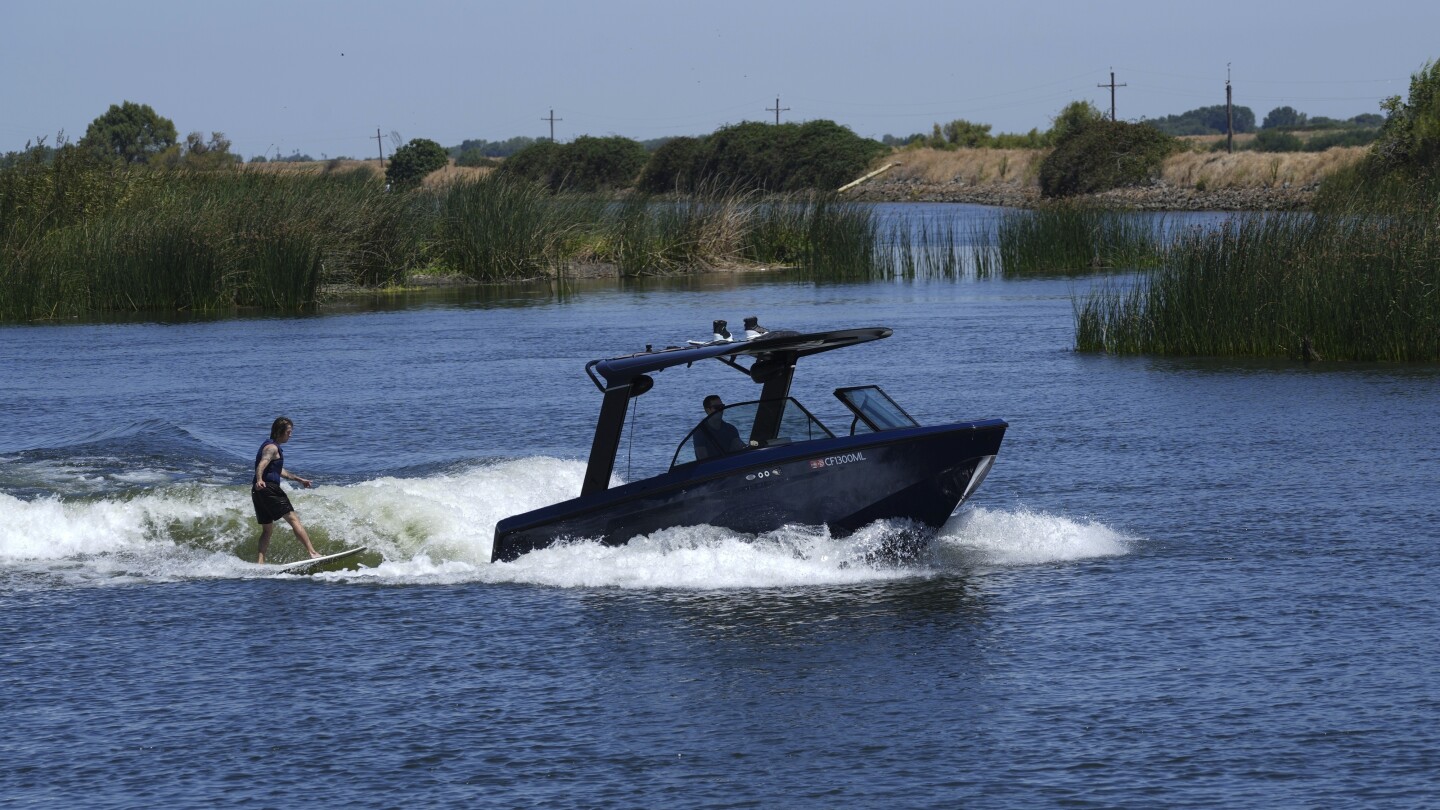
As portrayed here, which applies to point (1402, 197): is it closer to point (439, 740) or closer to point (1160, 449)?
point (1160, 449)

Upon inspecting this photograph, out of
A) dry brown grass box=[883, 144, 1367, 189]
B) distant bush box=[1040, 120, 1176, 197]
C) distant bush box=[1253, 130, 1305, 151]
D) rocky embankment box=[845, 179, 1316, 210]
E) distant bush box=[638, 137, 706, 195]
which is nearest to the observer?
rocky embankment box=[845, 179, 1316, 210]

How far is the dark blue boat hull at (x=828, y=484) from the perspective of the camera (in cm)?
1337

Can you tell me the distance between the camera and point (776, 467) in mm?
13414

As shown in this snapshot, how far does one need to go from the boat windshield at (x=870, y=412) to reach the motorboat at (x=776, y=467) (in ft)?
0.04

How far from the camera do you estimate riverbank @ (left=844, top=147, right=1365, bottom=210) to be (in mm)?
91500

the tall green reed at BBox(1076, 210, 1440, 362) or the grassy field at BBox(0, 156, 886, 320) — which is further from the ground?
the grassy field at BBox(0, 156, 886, 320)

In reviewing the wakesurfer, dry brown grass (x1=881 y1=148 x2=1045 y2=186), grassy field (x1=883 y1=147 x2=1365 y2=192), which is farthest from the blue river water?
dry brown grass (x1=881 y1=148 x2=1045 y2=186)

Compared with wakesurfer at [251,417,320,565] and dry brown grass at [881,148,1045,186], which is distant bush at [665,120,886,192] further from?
wakesurfer at [251,417,320,565]

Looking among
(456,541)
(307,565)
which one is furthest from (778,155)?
Result: (307,565)

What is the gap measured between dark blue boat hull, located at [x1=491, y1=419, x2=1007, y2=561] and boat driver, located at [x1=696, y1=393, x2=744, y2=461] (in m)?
0.11

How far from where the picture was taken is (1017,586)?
13.4 meters

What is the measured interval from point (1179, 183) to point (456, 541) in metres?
91.3

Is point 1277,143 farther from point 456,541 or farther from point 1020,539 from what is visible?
point 456,541

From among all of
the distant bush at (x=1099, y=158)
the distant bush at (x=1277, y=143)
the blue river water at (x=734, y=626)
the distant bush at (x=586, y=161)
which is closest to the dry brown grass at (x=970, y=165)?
the distant bush at (x=1099, y=158)
